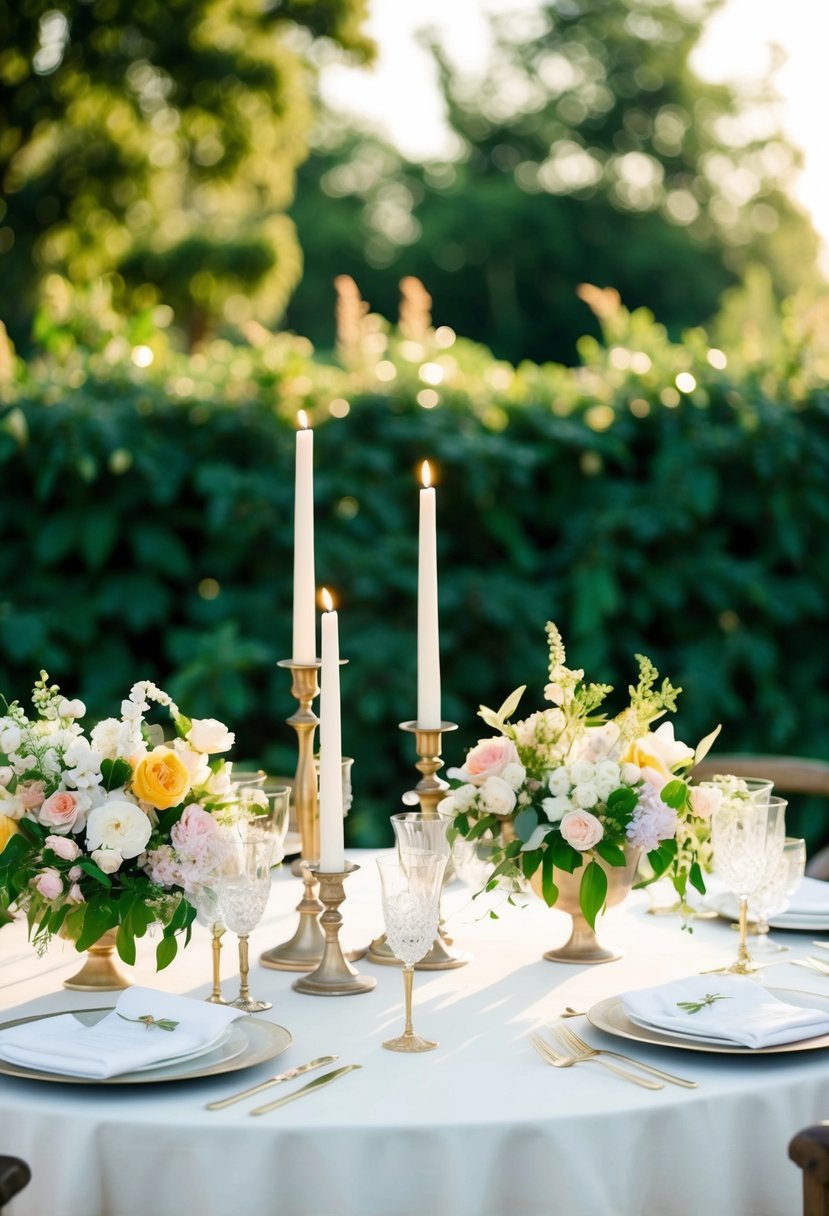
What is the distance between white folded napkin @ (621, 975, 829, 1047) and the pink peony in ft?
2.73

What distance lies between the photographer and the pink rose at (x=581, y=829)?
2.36 m

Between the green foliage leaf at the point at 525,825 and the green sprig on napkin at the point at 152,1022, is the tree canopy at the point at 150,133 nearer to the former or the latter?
the green foliage leaf at the point at 525,825

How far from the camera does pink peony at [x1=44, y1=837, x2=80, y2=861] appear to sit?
7.12ft

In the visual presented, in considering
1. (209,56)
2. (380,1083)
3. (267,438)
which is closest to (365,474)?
(267,438)

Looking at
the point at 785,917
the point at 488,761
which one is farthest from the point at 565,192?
the point at 488,761

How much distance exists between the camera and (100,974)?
2434 millimetres

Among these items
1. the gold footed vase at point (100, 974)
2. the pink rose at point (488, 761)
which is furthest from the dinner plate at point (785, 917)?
the gold footed vase at point (100, 974)

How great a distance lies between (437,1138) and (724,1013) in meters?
0.53

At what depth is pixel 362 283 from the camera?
1262 inches

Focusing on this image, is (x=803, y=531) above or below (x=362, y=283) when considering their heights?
below

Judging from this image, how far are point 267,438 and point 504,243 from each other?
2666 cm

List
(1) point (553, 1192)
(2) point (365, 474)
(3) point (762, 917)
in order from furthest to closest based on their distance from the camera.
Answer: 1. (2) point (365, 474)
2. (3) point (762, 917)
3. (1) point (553, 1192)

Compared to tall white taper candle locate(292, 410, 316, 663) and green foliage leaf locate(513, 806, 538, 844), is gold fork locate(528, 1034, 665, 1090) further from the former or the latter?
tall white taper candle locate(292, 410, 316, 663)

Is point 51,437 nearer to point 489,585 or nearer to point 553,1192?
point 489,585
